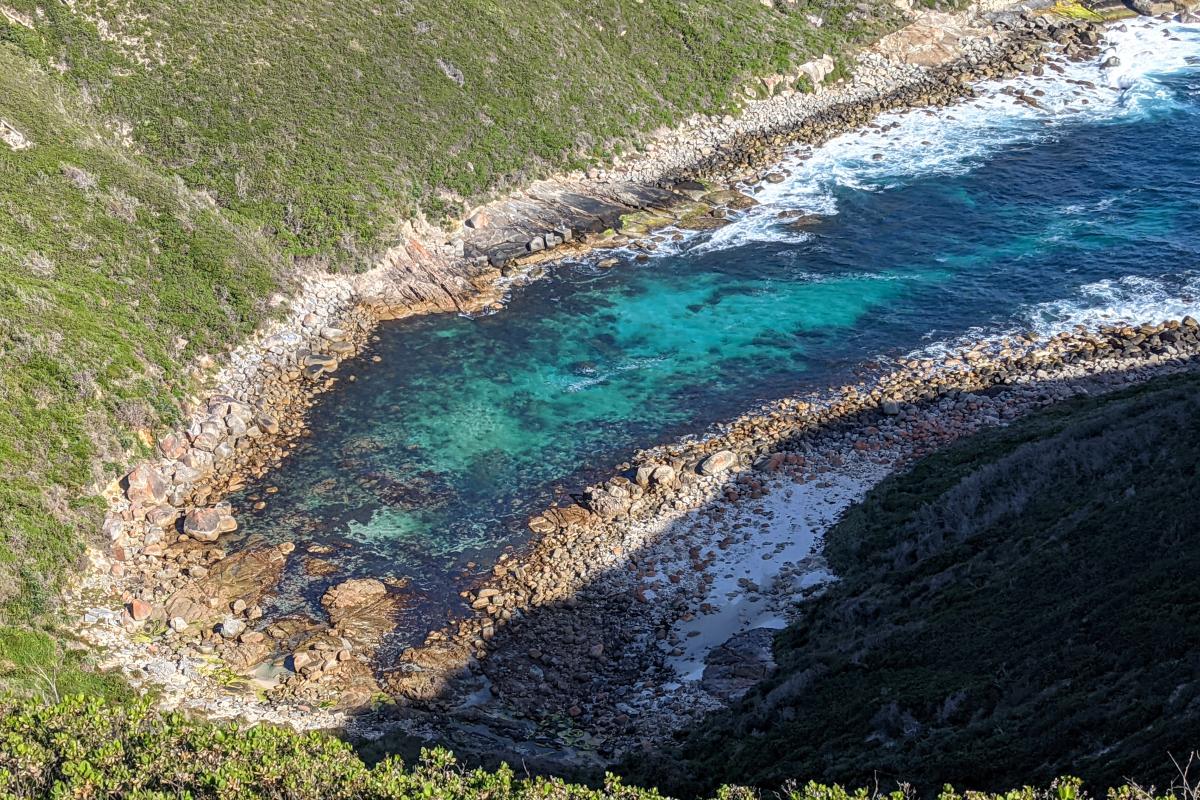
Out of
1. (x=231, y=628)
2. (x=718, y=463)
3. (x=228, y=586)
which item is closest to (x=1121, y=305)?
(x=718, y=463)

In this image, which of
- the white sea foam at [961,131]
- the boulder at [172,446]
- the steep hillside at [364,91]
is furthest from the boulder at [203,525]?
the white sea foam at [961,131]

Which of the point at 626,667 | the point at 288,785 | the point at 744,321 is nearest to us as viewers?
the point at 288,785

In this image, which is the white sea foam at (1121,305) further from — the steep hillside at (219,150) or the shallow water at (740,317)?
the steep hillside at (219,150)

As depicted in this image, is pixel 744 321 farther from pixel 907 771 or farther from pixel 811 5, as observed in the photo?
pixel 811 5

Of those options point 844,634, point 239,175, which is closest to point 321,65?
point 239,175

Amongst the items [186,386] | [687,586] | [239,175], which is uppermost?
[239,175]

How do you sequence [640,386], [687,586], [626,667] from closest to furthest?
[626,667] < [687,586] < [640,386]

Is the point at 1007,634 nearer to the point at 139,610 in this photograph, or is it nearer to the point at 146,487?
the point at 139,610
